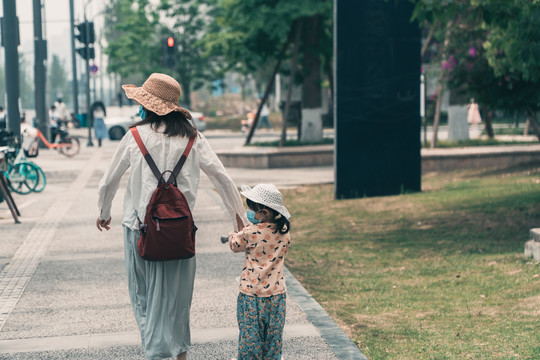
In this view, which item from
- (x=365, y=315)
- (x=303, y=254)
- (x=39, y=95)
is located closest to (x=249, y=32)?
(x=39, y=95)

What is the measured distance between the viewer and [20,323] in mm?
6539

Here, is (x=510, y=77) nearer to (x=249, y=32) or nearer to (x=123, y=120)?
(x=249, y=32)

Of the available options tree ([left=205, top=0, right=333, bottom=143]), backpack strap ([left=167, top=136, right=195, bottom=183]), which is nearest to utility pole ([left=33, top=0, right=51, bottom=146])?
tree ([left=205, top=0, right=333, bottom=143])

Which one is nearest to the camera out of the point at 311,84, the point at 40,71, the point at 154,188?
the point at 154,188

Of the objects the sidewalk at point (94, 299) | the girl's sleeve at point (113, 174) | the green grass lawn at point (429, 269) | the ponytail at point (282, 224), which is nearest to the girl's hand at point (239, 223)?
the ponytail at point (282, 224)

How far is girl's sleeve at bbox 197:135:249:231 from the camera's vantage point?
4.96 m

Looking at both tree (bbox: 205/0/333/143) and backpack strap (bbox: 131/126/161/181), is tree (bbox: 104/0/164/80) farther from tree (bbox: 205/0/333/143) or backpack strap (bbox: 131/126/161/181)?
backpack strap (bbox: 131/126/161/181)

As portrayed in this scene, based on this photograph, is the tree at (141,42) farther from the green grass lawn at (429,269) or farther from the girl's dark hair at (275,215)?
the girl's dark hair at (275,215)

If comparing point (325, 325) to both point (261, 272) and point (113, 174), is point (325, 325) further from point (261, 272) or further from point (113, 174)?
point (113, 174)

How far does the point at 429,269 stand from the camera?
8602 mm

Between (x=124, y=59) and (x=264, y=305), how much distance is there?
4415 centimetres

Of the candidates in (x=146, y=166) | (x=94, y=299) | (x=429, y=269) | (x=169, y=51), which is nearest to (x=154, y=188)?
(x=146, y=166)

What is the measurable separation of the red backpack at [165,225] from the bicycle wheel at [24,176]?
38.0ft

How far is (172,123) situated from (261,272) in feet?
3.18
